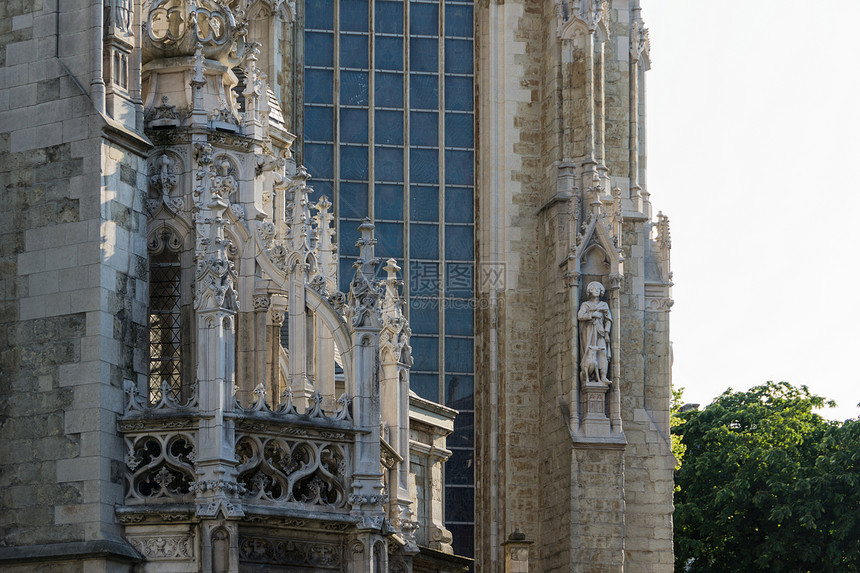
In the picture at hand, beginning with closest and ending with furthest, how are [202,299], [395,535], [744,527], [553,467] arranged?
[202,299] < [395,535] < [553,467] < [744,527]

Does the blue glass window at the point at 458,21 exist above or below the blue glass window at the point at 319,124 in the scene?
above

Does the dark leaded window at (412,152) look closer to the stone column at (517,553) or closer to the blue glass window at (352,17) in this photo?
the blue glass window at (352,17)

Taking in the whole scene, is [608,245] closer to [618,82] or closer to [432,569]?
[618,82]

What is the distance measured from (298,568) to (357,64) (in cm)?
1810

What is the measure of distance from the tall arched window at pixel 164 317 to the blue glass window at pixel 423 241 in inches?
561

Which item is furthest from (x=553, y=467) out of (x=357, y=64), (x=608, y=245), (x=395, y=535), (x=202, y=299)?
(x=202, y=299)

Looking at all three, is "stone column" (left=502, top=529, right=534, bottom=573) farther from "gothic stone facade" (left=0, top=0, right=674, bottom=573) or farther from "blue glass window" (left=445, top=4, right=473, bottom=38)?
"blue glass window" (left=445, top=4, right=473, bottom=38)

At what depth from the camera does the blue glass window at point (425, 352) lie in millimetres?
37938

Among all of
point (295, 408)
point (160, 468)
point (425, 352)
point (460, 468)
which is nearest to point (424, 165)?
point (425, 352)

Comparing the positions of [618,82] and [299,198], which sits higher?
[618,82]

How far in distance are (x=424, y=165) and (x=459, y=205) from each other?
3.68ft

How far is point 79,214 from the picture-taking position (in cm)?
2314

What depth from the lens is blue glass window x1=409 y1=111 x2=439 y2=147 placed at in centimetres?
3900

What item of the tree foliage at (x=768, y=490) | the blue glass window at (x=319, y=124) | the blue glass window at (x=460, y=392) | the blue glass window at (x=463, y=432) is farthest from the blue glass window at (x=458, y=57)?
the tree foliage at (x=768, y=490)
